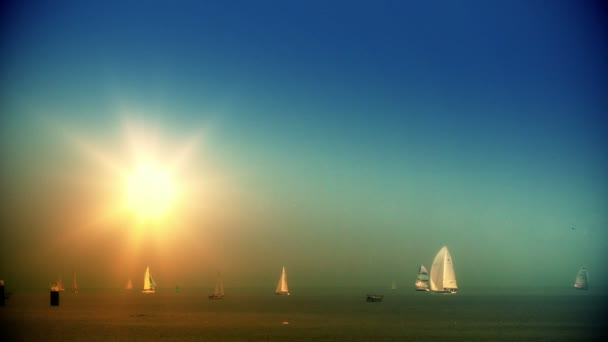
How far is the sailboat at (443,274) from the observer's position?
547 ft

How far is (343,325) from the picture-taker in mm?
108188

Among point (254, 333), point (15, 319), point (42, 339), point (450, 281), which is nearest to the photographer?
point (42, 339)

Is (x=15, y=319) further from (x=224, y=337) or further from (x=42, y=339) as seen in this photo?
(x=224, y=337)

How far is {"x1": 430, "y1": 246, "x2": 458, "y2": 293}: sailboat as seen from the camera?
547 ft

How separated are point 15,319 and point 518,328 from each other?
79.1 m

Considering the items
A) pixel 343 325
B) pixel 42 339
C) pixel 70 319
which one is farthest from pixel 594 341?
pixel 70 319

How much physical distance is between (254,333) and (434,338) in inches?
912

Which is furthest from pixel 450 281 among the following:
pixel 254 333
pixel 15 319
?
pixel 15 319

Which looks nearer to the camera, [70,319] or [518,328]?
[518,328]

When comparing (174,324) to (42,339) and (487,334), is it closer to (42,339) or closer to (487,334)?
(42,339)

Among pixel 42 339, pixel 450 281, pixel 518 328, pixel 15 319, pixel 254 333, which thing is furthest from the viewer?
pixel 450 281

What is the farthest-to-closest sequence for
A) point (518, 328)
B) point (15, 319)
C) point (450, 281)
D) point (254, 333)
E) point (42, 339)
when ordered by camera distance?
point (450, 281), point (15, 319), point (518, 328), point (254, 333), point (42, 339)

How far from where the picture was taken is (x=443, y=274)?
6590 inches

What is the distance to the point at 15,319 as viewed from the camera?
114188 mm
